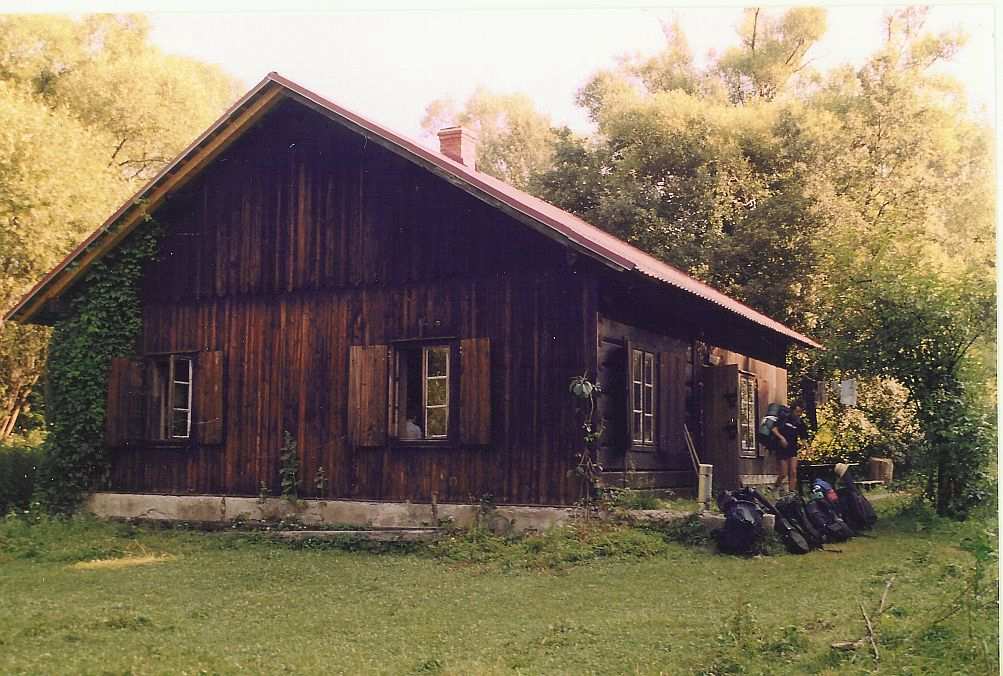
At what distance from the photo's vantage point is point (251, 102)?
604 inches

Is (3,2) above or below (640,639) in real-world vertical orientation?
above

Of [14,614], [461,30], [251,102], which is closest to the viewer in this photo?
[14,614]

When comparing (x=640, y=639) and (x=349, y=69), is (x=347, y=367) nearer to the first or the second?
(x=349, y=69)

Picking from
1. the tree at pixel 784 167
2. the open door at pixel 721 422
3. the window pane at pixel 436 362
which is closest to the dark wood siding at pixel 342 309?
the window pane at pixel 436 362

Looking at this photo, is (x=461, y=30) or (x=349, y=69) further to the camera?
(x=349, y=69)

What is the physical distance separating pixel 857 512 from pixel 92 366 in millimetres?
10623

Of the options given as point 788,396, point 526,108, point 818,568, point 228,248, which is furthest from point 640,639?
point 526,108

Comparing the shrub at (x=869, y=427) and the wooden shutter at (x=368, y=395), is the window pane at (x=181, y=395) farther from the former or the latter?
the shrub at (x=869, y=427)

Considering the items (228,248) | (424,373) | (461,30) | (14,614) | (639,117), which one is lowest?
(14,614)

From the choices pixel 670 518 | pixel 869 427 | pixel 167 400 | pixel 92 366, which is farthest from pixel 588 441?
pixel 869 427

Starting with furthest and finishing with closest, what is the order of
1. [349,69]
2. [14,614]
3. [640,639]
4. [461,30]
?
[349,69], [461,30], [14,614], [640,639]

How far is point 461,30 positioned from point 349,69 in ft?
10.0

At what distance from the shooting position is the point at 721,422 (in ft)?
57.1

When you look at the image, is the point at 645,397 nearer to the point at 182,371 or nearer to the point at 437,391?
the point at 437,391
